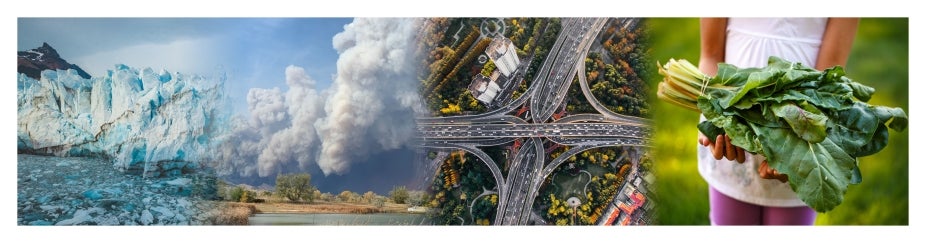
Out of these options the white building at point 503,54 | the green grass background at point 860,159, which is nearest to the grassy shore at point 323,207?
the white building at point 503,54

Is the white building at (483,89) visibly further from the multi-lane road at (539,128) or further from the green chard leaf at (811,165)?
Answer: the green chard leaf at (811,165)

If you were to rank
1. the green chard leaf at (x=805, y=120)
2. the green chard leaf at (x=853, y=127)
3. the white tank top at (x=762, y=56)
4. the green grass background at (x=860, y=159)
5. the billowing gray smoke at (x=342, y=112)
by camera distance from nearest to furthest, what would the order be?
1. the green chard leaf at (x=805, y=120)
2. the green chard leaf at (x=853, y=127)
3. the white tank top at (x=762, y=56)
4. the billowing gray smoke at (x=342, y=112)
5. the green grass background at (x=860, y=159)

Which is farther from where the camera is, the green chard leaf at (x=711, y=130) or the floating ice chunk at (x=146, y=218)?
the floating ice chunk at (x=146, y=218)

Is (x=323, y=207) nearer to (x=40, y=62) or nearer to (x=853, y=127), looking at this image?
(x=40, y=62)

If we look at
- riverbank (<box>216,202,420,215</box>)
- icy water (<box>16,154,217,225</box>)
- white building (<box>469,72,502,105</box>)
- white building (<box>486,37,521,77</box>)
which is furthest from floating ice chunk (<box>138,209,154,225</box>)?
white building (<box>486,37,521,77</box>)

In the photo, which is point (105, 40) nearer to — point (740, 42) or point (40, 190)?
point (40, 190)

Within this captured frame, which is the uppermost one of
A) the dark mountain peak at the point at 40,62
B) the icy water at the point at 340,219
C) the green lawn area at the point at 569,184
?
the dark mountain peak at the point at 40,62

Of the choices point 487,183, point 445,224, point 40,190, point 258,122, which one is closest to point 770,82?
point 487,183

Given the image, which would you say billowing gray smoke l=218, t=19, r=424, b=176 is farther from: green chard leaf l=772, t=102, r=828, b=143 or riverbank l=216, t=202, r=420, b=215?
green chard leaf l=772, t=102, r=828, b=143
